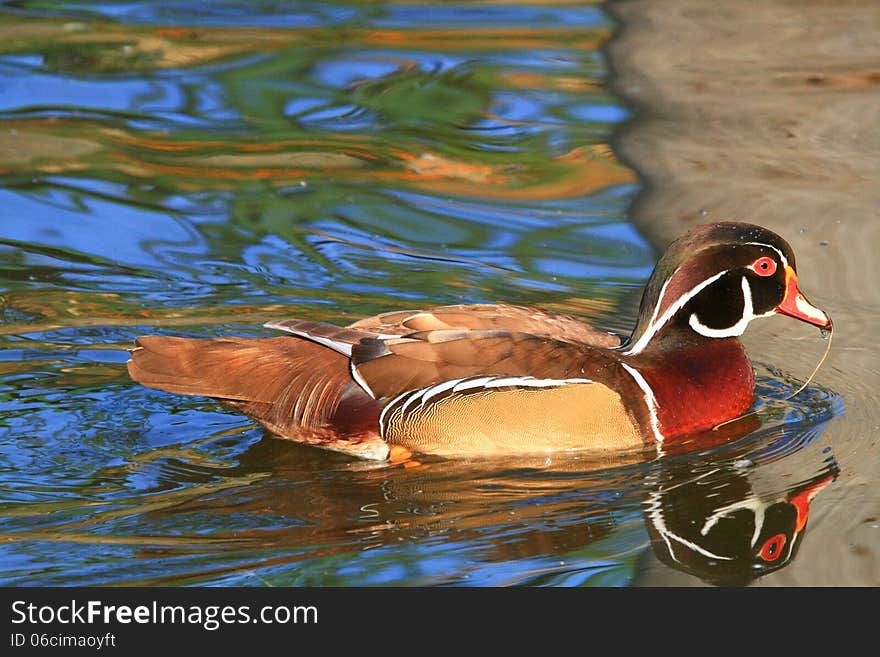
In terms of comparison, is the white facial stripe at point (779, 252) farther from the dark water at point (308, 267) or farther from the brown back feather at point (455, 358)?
the brown back feather at point (455, 358)

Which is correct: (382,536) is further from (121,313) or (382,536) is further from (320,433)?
(121,313)

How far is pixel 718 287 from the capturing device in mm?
6918

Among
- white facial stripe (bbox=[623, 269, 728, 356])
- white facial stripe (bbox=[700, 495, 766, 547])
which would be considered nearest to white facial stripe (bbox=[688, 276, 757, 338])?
white facial stripe (bbox=[623, 269, 728, 356])

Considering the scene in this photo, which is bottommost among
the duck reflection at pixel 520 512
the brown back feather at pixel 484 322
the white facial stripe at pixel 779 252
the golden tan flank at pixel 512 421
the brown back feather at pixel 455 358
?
the duck reflection at pixel 520 512

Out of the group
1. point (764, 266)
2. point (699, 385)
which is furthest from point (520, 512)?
point (764, 266)

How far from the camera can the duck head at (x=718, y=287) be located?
6832 mm

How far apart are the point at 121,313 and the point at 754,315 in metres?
3.46

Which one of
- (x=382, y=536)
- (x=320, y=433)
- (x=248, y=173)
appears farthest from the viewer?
(x=248, y=173)

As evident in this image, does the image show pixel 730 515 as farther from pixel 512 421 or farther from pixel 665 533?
pixel 512 421

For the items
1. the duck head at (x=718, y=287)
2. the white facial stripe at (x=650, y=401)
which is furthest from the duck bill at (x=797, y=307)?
the white facial stripe at (x=650, y=401)

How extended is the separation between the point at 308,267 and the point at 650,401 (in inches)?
109

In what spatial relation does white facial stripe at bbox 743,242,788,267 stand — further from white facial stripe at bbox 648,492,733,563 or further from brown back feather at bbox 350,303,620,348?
white facial stripe at bbox 648,492,733,563

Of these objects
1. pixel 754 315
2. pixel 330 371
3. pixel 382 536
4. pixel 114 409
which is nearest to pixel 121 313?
pixel 114 409

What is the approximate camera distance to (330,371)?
6672mm
